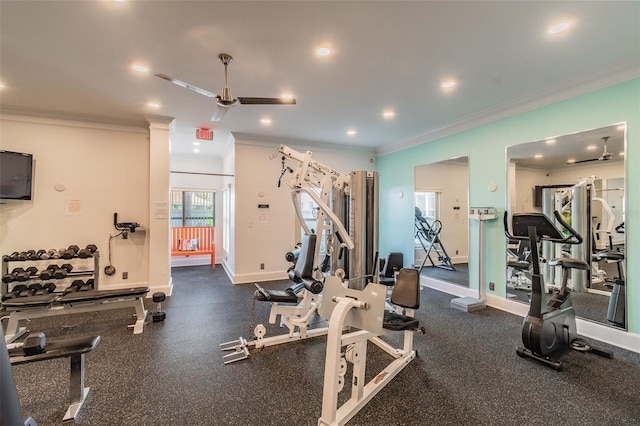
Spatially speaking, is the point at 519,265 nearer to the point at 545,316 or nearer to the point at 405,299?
the point at 545,316

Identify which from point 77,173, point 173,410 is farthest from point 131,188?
point 173,410

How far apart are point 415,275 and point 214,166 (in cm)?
650

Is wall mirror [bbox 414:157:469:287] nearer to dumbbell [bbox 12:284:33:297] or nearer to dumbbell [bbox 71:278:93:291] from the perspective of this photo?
dumbbell [bbox 71:278:93:291]

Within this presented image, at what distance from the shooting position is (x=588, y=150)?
3.30m

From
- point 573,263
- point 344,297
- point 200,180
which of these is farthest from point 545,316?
point 200,180

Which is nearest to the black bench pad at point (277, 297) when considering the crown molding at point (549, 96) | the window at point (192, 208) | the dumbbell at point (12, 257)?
the dumbbell at point (12, 257)

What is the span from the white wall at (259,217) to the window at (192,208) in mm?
2488

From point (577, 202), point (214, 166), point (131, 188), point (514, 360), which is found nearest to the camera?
point (514, 360)

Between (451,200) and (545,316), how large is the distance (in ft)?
9.24

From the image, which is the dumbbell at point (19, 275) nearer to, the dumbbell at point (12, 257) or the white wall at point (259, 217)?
the dumbbell at point (12, 257)

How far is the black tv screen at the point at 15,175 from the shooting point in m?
3.87

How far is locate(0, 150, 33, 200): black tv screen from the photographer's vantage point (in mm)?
3871

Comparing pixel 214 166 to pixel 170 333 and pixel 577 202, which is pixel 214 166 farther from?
pixel 577 202

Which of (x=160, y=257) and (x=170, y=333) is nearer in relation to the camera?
(x=170, y=333)
